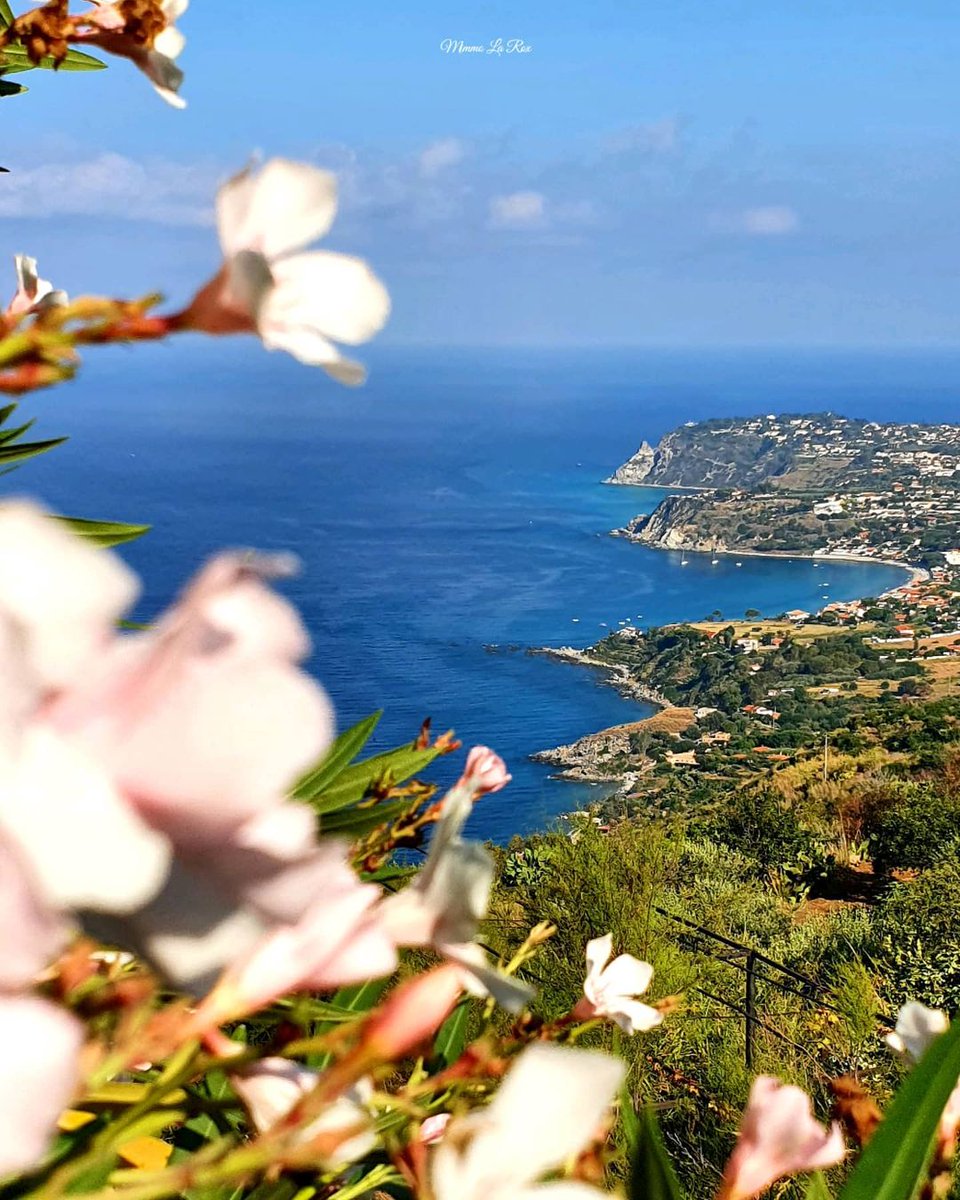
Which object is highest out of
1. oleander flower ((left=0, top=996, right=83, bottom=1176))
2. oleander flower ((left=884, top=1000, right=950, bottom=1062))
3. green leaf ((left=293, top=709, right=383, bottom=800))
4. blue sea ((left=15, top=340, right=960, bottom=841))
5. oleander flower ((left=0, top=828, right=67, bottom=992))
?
oleander flower ((left=0, top=828, right=67, bottom=992))

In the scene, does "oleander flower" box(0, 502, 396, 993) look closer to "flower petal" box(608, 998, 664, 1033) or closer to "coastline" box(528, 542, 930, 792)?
"flower petal" box(608, 998, 664, 1033)

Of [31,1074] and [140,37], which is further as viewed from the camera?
[140,37]

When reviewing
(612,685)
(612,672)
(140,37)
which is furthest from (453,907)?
(612,672)

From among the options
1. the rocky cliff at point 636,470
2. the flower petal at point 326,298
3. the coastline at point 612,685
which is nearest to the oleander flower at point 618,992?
the flower petal at point 326,298

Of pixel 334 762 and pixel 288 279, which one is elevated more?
pixel 288 279

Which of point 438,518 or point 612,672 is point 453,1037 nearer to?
point 612,672

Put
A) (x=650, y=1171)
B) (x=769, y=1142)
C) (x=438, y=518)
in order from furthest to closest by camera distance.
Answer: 1. (x=438, y=518)
2. (x=650, y=1171)
3. (x=769, y=1142)

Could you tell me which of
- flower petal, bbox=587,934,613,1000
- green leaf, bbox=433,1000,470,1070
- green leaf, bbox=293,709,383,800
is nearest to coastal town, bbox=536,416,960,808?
green leaf, bbox=293,709,383,800

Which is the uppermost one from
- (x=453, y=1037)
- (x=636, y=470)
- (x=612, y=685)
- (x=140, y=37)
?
(x=140, y=37)
